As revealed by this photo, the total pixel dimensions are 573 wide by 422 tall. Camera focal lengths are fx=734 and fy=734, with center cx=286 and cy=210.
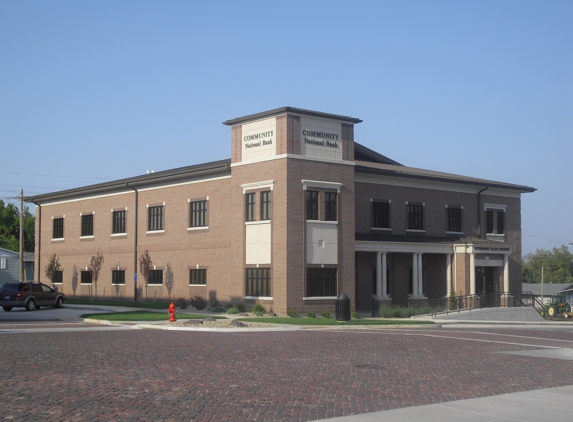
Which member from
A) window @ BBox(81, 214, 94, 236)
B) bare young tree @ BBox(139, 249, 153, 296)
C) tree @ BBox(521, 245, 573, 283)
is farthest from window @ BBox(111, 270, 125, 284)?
tree @ BBox(521, 245, 573, 283)

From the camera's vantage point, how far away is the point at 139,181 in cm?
5081

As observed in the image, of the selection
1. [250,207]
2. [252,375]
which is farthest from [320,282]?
[252,375]

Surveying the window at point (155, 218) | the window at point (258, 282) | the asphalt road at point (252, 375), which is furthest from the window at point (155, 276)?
the asphalt road at point (252, 375)

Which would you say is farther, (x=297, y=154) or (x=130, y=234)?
(x=130, y=234)

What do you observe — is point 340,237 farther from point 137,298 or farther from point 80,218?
point 80,218

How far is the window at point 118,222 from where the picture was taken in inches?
2106

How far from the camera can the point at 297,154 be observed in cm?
3962

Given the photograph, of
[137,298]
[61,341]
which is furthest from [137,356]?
[137,298]

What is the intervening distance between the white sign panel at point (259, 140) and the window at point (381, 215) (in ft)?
31.7

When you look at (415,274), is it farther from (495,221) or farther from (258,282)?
(258,282)

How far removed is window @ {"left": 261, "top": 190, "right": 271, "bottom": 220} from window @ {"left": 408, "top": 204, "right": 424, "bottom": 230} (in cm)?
1231

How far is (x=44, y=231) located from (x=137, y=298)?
15349 millimetres

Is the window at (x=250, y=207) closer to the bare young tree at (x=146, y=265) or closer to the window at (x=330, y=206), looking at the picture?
the window at (x=330, y=206)

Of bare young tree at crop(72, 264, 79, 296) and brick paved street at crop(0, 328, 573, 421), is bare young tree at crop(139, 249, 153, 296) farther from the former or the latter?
brick paved street at crop(0, 328, 573, 421)
